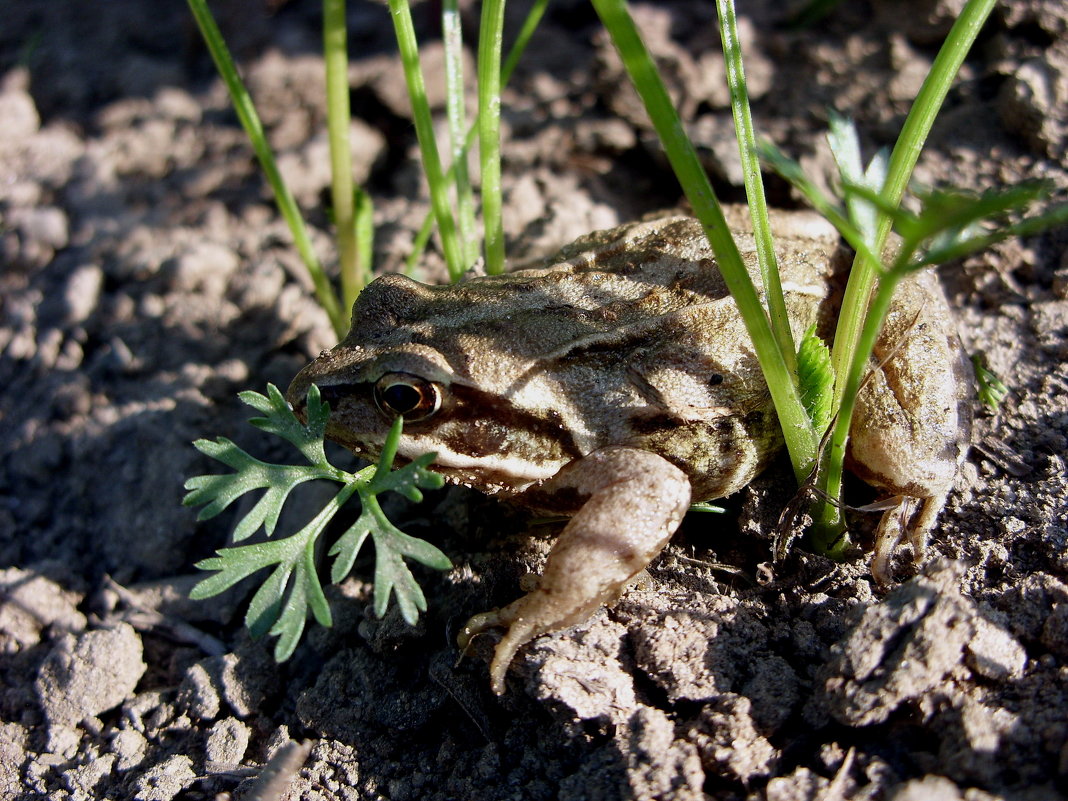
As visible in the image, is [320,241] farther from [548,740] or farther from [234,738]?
[548,740]

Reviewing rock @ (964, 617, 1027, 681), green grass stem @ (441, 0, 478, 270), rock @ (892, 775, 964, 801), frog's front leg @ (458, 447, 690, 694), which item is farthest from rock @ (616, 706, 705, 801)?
green grass stem @ (441, 0, 478, 270)

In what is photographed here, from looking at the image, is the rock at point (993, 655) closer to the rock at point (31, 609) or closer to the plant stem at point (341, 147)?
the plant stem at point (341, 147)

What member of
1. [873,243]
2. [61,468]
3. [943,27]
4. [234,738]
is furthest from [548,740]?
[943,27]

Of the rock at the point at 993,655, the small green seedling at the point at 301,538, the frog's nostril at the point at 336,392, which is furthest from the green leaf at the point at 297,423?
the rock at the point at 993,655

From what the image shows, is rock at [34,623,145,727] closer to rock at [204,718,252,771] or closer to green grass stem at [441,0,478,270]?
rock at [204,718,252,771]

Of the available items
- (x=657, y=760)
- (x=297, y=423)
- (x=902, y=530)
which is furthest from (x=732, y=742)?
(x=297, y=423)

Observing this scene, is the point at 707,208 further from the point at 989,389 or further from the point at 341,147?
the point at 341,147
